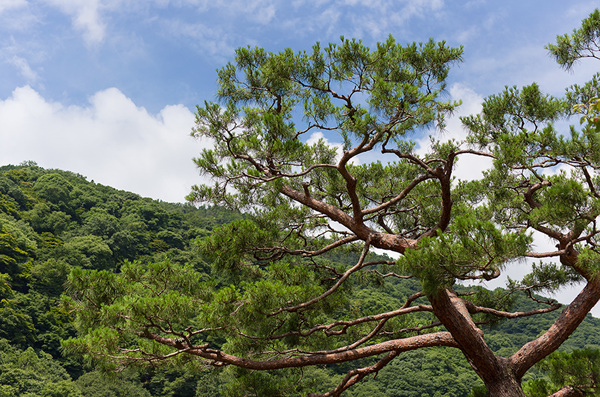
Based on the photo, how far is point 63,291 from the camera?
1630 centimetres

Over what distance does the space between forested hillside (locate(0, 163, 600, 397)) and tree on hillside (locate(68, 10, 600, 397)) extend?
7.60 metres

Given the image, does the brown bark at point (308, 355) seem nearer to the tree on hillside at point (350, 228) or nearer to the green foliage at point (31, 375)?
the tree on hillside at point (350, 228)

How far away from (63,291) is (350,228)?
1552cm

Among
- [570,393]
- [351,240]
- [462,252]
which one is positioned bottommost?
[570,393]

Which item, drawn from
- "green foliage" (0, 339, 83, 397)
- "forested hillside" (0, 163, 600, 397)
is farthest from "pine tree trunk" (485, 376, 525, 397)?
"green foliage" (0, 339, 83, 397)

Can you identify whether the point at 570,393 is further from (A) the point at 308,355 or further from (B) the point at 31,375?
(B) the point at 31,375

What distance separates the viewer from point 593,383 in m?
3.88

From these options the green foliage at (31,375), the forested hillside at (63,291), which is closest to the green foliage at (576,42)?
the forested hillside at (63,291)

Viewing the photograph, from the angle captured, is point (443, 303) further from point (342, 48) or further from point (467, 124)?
point (342, 48)

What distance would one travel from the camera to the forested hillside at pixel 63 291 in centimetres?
1825

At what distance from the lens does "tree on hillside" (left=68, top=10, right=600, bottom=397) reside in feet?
10.5

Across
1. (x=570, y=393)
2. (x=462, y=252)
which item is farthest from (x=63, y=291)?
(x=462, y=252)

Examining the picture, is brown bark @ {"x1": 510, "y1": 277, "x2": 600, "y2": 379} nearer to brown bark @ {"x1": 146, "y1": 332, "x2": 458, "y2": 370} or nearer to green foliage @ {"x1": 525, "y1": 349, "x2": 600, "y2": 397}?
green foliage @ {"x1": 525, "y1": 349, "x2": 600, "y2": 397}

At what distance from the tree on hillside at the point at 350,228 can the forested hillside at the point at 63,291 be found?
7.60 m
